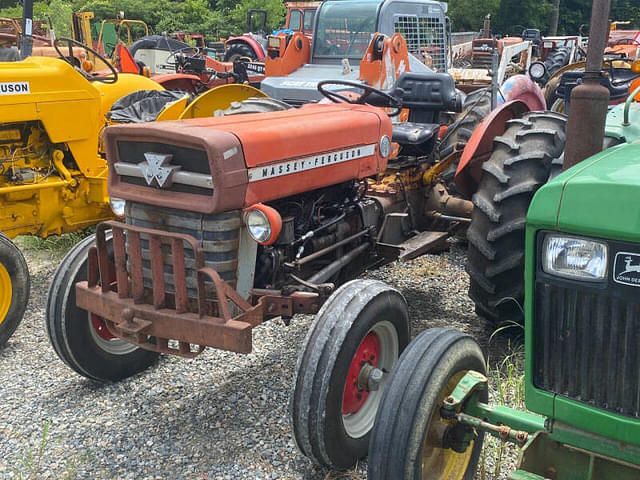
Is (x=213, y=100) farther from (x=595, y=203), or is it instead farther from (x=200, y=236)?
(x=595, y=203)

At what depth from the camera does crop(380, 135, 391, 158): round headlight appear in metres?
3.97

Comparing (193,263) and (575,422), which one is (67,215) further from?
(575,422)

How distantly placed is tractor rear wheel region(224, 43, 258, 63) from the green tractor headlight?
14213mm

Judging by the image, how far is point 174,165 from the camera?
3039 millimetres

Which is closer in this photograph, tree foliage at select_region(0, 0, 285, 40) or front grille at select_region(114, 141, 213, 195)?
front grille at select_region(114, 141, 213, 195)

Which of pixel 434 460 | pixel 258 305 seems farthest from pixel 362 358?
pixel 434 460

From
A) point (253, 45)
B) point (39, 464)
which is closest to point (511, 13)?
point (253, 45)

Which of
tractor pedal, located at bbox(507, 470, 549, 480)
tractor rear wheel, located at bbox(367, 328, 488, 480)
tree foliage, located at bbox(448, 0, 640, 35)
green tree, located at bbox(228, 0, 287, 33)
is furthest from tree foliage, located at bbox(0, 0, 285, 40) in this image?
tractor pedal, located at bbox(507, 470, 549, 480)

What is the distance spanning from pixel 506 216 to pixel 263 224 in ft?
4.71

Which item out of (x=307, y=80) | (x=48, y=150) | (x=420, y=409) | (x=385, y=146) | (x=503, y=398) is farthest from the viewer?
(x=307, y=80)

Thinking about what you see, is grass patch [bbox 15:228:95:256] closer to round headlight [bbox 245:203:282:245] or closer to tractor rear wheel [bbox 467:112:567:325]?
round headlight [bbox 245:203:282:245]

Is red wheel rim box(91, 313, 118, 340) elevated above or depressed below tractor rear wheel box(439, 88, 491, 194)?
below

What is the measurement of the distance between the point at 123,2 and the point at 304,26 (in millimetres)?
19037

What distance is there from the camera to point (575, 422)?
6.43 feet
